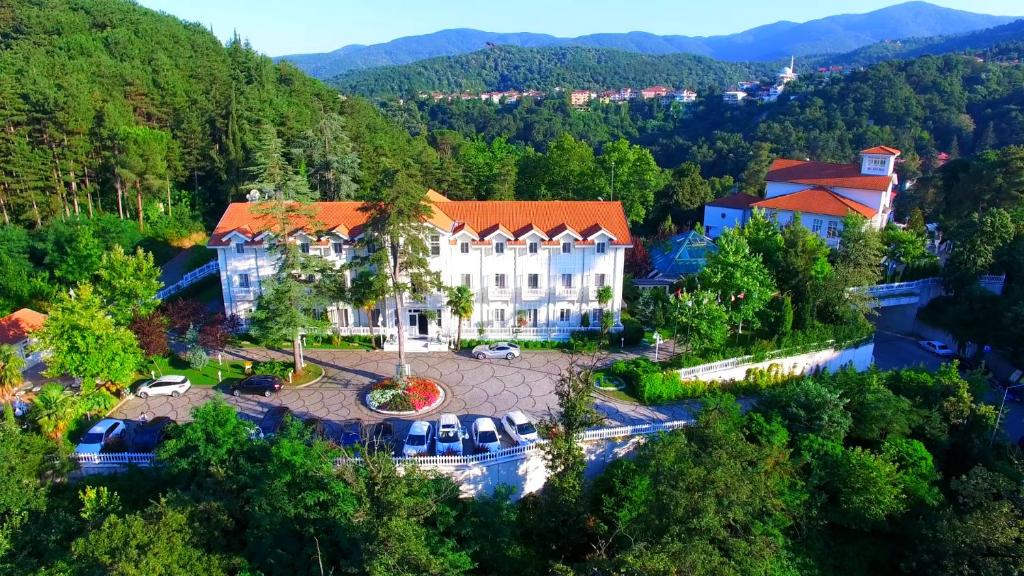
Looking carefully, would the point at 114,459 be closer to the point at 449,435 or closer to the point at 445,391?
the point at 449,435

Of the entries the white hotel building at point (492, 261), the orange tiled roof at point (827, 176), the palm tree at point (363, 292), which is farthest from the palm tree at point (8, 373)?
the orange tiled roof at point (827, 176)

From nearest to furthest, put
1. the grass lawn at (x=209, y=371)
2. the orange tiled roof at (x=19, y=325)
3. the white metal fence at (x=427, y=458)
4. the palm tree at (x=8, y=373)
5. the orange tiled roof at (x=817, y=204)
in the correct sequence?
the white metal fence at (x=427, y=458) → the palm tree at (x=8, y=373) → the grass lawn at (x=209, y=371) → the orange tiled roof at (x=19, y=325) → the orange tiled roof at (x=817, y=204)

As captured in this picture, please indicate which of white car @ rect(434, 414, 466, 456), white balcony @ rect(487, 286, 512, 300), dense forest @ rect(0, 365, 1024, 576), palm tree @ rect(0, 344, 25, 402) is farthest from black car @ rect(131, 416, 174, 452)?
white balcony @ rect(487, 286, 512, 300)

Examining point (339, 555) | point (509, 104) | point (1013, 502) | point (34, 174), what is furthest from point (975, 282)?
point (509, 104)

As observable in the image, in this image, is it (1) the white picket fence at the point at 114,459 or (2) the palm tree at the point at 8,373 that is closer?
(1) the white picket fence at the point at 114,459

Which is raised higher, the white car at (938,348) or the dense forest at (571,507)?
the dense forest at (571,507)

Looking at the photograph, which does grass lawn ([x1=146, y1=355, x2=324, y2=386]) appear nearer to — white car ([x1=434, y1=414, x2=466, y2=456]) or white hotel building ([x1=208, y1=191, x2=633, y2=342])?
white hotel building ([x1=208, y1=191, x2=633, y2=342])

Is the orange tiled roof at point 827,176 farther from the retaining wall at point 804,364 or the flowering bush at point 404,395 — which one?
the flowering bush at point 404,395
